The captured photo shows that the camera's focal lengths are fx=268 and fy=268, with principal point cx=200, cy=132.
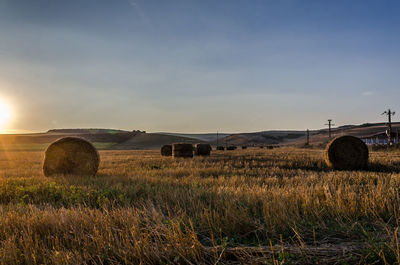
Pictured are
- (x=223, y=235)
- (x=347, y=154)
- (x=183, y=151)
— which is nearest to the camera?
(x=223, y=235)

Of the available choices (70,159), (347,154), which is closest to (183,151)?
(70,159)

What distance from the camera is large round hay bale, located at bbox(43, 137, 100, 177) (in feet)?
41.1

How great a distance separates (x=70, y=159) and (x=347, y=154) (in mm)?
15219

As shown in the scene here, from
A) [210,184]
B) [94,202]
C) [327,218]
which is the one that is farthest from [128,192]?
[327,218]

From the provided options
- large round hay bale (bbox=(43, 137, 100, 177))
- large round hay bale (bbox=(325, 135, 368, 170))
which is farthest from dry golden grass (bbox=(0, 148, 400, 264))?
large round hay bale (bbox=(325, 135, 368, 170))

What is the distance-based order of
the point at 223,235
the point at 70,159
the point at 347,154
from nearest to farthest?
the point at 223,235 < the point at 70,159 < the point at 347,154

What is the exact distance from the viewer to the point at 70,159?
41.9ft

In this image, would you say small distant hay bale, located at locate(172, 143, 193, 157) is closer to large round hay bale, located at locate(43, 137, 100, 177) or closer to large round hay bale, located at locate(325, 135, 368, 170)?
large round hay bale, located at locate(43, 137, 100, 177)

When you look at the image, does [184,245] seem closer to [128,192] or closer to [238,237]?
[238,237]

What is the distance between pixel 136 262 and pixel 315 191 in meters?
4.16

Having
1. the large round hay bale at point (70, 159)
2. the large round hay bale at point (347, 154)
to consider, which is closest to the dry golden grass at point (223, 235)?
the large round hay bale at point (70, 159)

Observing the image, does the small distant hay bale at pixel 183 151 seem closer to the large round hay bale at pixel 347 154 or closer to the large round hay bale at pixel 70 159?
the large round hay bale at pixel 70 159

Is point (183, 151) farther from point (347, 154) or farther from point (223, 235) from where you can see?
point (223, 235)

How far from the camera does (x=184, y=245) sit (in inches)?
115
